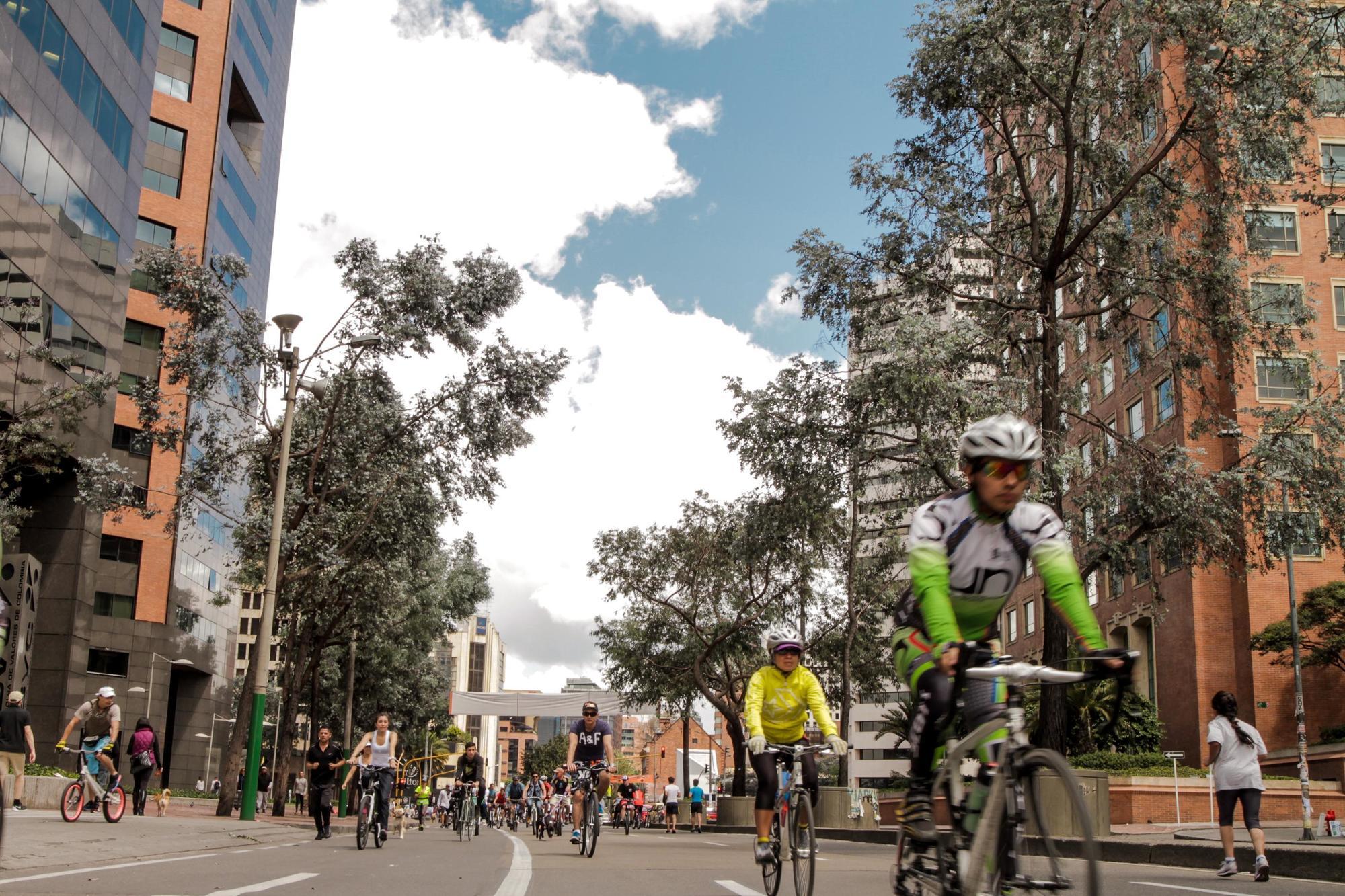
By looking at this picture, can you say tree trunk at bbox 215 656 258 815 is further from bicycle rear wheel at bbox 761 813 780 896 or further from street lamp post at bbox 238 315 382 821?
bicycle rear wheel at bbox 761 813 780 896

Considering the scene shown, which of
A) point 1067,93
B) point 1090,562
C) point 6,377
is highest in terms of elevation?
point 1067,93

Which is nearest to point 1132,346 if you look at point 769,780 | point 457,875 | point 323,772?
point 323,772

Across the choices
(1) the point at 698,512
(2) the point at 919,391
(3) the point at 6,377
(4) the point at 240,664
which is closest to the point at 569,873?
(2) the point at 919,391

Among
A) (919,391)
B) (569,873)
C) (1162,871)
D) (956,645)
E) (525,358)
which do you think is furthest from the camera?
(525,358)

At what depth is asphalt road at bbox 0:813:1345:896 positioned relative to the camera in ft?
27.0

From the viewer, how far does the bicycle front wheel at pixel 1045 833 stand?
359cm

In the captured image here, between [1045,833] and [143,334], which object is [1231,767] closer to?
[1045,833]

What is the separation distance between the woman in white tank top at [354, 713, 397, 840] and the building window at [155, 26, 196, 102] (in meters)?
44.1

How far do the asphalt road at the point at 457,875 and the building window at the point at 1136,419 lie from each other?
34130 mm

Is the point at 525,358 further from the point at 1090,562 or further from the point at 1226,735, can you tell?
the point at 1226,735

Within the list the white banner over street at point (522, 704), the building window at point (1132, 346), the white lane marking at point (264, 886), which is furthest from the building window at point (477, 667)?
the white lane marking at point (264, 886)

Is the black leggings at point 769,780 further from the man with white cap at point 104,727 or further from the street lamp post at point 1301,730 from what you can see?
the street lamp post at point 1301,730

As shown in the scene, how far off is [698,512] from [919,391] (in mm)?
22057

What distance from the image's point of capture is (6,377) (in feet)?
93.4
